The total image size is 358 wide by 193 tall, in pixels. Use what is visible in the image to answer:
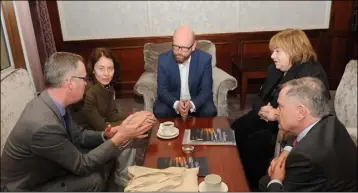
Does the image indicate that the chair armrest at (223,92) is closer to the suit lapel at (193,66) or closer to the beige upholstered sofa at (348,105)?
the suit lapel at (193,66)

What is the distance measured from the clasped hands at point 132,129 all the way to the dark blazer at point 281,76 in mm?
892

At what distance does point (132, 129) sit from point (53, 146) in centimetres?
40

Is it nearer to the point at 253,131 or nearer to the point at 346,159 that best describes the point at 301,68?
the point at 253,131

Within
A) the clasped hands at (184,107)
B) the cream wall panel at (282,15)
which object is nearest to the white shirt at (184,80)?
the clasped hands at (184,107)

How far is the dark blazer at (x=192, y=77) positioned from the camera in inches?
100

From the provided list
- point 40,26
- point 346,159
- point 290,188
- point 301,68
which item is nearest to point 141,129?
point 290,188

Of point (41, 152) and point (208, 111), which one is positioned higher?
point (41, 152)

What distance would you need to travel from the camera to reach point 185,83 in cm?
262

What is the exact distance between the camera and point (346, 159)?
1144 millimetres

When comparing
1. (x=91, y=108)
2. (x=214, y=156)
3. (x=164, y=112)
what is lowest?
(x=164, y=112)

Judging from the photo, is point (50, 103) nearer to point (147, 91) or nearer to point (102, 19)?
point (147, 91)

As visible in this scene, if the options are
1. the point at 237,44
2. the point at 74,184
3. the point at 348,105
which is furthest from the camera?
the point at 237,44

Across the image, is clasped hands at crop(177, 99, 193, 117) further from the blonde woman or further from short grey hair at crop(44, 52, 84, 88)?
short grey hair at crop(44, 52, 84, 88)

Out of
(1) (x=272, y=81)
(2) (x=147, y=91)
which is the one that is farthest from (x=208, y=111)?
(2) (x=147, y=91)
